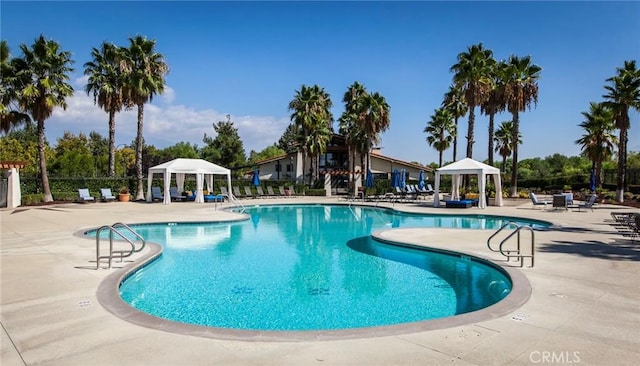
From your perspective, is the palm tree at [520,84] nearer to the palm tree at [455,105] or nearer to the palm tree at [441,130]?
the palm tree at [455,105]

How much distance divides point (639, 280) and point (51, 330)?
843 centimetres

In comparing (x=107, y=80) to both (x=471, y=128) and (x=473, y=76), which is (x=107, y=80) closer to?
(x=473, y=76)

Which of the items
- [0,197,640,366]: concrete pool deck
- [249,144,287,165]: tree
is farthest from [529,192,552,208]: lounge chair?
[249,144,287,165]: tree

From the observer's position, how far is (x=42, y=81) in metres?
21.3

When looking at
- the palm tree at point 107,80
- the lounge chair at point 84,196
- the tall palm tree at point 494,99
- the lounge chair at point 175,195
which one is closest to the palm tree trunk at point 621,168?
the tall palm tree at point 494,99

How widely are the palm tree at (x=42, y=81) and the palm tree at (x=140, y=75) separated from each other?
10.9 ft

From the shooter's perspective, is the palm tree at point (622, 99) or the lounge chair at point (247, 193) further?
the lounge chair at point (247, 193)

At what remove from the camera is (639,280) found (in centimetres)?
643

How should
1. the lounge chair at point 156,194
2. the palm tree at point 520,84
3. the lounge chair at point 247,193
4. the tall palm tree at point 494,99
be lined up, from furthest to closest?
the lounge chair at point 247,193
the tall palm tree at point 494,99
the palm tree at point 520,84
the lounge chair at point 156,194

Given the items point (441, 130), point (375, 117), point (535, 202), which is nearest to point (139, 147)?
point (375, 117)

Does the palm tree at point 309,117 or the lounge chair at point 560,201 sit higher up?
the palm tree at point 309,117

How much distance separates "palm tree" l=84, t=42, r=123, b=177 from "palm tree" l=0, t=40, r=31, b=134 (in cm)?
480

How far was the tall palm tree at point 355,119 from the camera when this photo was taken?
108ft

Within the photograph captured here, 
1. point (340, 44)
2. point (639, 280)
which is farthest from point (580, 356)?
point (340, 44)
